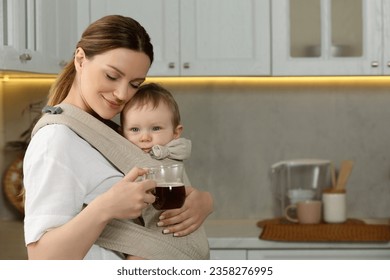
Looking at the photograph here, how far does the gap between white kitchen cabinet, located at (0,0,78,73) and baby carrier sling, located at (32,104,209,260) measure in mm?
468

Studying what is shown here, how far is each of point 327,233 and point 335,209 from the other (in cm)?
10

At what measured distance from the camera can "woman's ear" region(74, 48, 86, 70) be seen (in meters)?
0.77

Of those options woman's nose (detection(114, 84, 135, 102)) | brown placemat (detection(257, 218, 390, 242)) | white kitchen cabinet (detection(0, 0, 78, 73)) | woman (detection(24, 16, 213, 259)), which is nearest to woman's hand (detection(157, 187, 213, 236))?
woman (detection(24, 16, 213, 259))

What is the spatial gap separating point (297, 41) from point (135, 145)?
83 centimetres

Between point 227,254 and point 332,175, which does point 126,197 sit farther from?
point 332,175

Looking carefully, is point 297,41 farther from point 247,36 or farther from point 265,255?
point 265,255

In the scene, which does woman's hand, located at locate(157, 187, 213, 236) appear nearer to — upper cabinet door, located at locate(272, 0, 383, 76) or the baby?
the baby

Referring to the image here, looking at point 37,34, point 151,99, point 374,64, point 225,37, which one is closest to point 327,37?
point 374,64

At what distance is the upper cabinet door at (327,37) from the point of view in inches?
60.3

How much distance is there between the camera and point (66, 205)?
2.30ft

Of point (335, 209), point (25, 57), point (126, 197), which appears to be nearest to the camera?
point (126, 197)

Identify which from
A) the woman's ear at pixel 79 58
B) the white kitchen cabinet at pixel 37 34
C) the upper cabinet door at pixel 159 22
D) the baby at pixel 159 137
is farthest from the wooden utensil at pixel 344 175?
the woman's ear at pixel 79 58

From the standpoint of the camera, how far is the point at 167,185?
0.74m

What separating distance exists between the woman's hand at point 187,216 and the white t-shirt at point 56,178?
0.09 m
